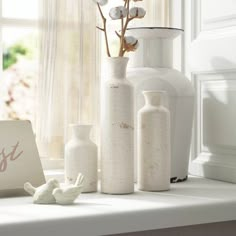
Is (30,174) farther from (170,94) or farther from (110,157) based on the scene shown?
(170,94)

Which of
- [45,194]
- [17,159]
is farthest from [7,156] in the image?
[45,194]

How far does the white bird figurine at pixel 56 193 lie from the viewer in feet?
4.37

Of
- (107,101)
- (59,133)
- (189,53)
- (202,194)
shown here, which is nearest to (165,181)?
(202,194)

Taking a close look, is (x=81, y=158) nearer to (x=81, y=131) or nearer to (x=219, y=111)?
(x=81, y=131)

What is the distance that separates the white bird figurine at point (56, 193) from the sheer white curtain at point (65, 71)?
0.41m

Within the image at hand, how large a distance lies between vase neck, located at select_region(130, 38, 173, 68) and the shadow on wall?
0.17 metres

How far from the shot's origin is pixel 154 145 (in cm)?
153

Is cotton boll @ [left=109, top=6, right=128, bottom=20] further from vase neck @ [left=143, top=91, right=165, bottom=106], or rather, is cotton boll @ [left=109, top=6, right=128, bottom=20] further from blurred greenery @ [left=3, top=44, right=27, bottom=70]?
Answer: blurred greenery @ [left=3, top=44, right=27, bottom=70]

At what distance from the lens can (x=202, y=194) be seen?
1491 mm

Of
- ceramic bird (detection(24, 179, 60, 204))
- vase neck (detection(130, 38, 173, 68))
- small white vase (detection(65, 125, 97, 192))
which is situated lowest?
ceramic bird (detection(24, 179, 60, 204))

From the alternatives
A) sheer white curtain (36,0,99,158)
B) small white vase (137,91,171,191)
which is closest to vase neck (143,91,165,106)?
small white vase (137,91,171,191)

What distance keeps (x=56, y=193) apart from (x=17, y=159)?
192 mm

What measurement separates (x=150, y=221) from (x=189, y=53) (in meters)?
0.78

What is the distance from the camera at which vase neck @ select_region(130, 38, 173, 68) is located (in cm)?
170
